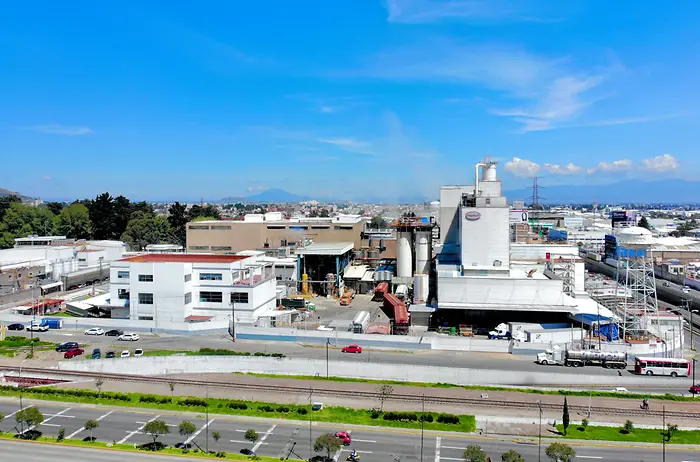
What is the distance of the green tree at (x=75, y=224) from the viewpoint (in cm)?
8200

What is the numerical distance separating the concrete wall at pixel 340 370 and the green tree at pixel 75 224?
2328 inches

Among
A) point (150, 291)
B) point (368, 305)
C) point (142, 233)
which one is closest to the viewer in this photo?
point (150, 291)

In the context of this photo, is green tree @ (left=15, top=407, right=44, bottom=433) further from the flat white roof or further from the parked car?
the flat white roof

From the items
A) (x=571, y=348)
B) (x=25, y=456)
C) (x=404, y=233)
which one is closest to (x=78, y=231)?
(x=404, y=233)

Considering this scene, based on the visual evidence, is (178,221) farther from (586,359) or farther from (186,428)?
(186,428)

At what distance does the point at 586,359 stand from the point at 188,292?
Answer: 28.2m

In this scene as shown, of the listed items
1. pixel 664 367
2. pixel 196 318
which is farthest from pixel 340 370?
pixel 664 367

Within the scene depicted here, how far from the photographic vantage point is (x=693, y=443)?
20953mm

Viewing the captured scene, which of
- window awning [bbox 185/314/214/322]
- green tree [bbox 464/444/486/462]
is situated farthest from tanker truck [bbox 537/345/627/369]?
window awning [bbox 185/314/214/322]

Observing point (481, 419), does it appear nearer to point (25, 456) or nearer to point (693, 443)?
point (693, 443)

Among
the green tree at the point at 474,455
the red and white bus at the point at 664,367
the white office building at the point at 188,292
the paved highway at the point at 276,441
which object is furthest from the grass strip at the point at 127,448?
the red and white bus at the point at 664,367

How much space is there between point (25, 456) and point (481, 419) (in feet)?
60.6

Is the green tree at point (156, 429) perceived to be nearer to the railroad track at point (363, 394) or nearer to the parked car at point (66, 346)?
the railroad track at point (363, 394)

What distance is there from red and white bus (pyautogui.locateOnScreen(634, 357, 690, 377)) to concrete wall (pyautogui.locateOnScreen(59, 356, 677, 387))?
49.4 inches
